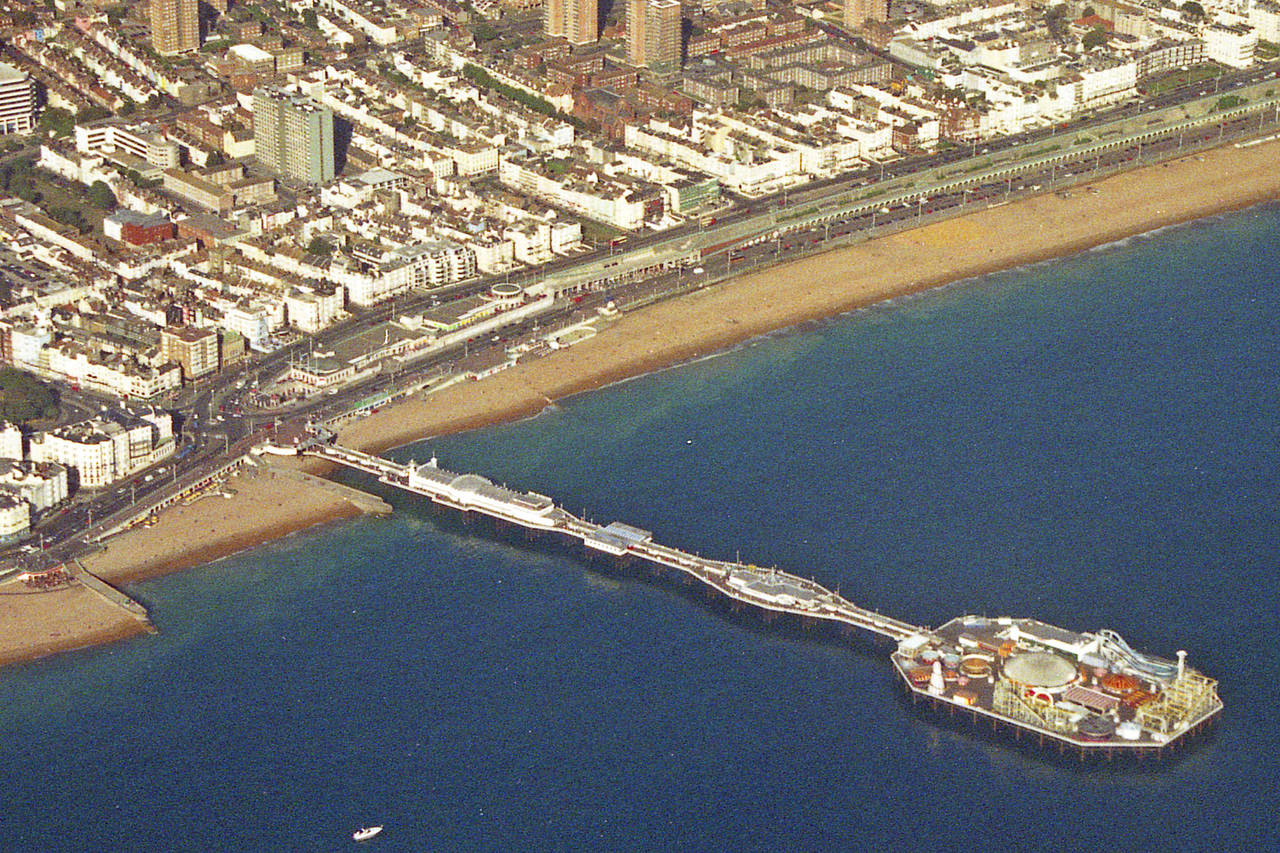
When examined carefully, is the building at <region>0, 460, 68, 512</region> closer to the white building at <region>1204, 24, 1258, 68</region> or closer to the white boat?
the white boat

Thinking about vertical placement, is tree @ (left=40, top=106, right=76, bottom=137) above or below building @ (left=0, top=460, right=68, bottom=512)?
above

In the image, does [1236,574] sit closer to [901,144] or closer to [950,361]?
[950,361]

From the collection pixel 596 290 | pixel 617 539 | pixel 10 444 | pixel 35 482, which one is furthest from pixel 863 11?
pixel 35 482

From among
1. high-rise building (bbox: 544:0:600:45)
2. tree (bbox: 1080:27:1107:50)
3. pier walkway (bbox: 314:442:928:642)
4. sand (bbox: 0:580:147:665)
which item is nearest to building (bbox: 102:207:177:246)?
pier walkway (bbox: 314:442:928:642)

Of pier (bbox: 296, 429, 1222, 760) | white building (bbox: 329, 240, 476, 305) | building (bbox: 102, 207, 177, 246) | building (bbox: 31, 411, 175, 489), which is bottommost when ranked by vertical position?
pier (bbox: 296, 429, 1222, 760)

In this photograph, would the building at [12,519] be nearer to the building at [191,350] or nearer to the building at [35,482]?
the building at [35,482]

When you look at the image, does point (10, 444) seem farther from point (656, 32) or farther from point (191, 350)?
point (656, 32)
